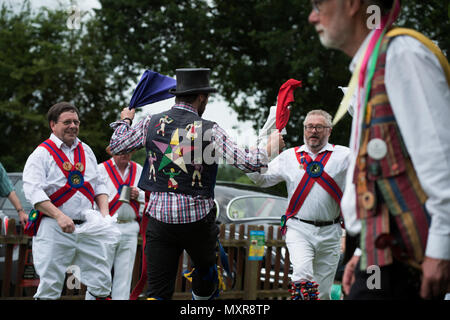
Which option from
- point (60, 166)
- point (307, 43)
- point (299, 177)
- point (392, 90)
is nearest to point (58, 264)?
point (60, 166)

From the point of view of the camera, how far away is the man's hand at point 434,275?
2102 mm

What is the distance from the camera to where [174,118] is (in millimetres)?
4922

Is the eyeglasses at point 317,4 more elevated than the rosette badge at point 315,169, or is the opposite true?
the eyeglasses at point 317,4

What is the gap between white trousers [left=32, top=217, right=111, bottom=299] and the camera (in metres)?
5.95

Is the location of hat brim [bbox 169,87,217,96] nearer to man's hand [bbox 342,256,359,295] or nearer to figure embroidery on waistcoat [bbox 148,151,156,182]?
figure embroidery on waistcoat [bbox 148,151,156,182]

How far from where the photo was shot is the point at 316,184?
6477 mm

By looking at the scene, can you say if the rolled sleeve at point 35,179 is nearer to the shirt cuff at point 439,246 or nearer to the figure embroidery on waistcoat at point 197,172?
the figure embroidery on waistcoat at point 197,172

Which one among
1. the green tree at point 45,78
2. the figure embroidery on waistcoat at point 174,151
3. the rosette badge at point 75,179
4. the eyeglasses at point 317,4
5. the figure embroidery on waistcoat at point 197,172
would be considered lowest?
the rosette badge at point 75,179

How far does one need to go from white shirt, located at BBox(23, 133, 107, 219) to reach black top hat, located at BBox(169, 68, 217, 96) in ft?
5.56

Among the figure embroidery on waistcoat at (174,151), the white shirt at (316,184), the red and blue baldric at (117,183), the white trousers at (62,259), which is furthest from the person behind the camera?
the red and blue baldric at (117,183)

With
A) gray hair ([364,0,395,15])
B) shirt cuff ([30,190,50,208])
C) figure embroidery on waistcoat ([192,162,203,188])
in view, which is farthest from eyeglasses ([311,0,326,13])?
shirt cuff ([30,190,50,208])

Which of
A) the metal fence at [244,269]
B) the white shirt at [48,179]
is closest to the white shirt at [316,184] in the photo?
the white shirt at [48,179]

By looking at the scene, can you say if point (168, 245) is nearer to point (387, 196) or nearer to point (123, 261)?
point (387, 196)
